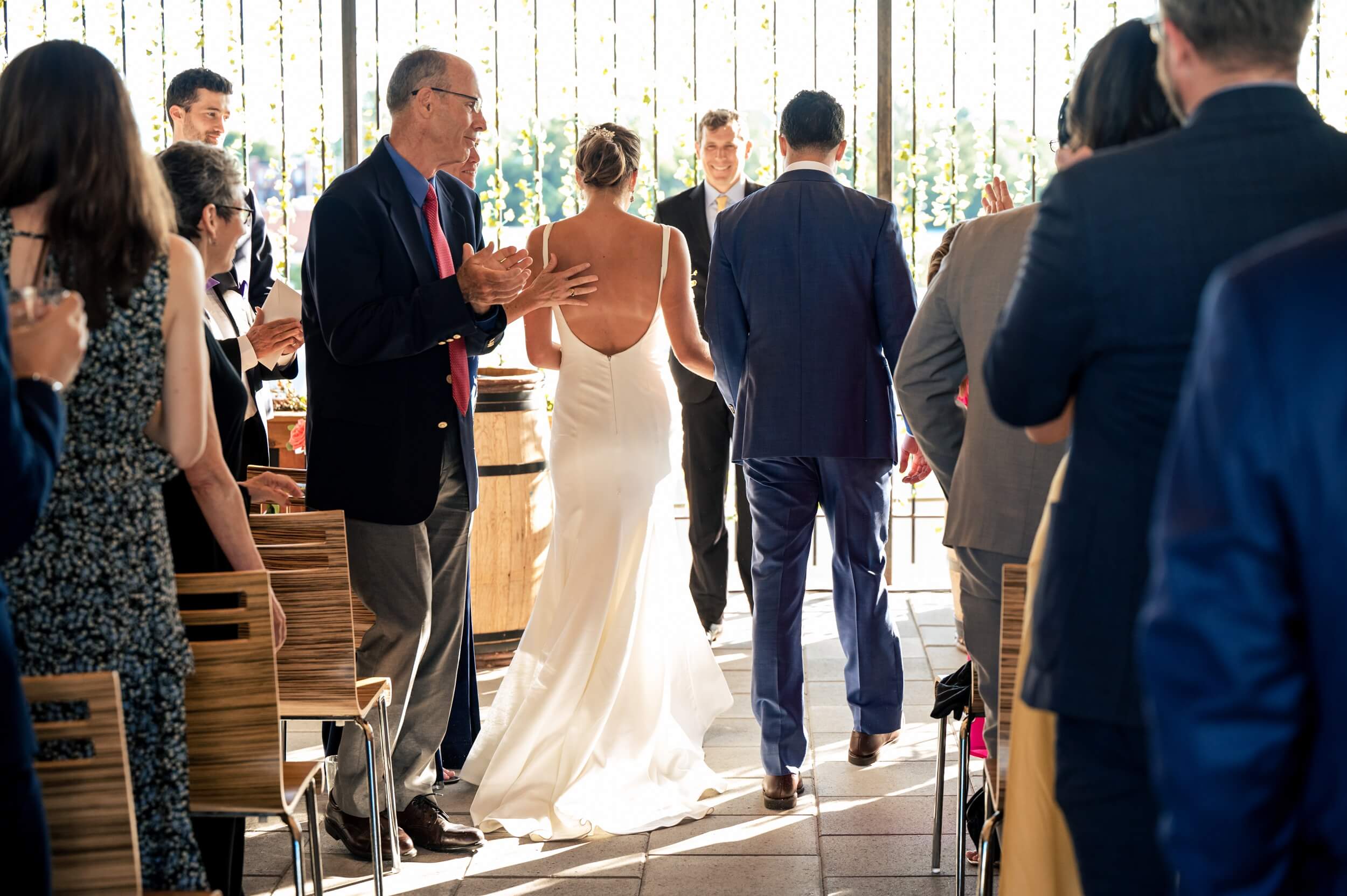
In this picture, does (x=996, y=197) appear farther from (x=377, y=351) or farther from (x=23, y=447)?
(x=23, y=447)

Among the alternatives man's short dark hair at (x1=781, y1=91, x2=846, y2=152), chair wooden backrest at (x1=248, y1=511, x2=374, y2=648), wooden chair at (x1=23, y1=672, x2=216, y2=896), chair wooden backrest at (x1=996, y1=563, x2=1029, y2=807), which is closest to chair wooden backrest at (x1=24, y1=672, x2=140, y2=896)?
wooden chair at (x1=23, y1=672, x2=216, y2=896)

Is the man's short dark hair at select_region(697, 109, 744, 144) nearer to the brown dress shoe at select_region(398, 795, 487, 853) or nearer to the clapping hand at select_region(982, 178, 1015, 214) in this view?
the clapping hand at select_region(982, 178, 1015, 214)

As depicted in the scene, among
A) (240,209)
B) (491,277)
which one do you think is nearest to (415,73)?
(491,277)

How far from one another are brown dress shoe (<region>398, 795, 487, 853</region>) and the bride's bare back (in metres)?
1.36

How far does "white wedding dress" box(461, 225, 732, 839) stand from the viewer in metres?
3.79

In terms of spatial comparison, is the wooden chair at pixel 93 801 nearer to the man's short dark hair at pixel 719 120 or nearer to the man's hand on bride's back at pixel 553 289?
the man's hand on bride's back at pixel 553 289

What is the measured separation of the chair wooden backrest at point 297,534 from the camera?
266cm

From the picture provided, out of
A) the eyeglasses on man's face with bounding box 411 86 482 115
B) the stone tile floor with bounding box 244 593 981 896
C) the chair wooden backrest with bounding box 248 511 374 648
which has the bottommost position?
the stone tile floor with bounding box 244 593 981 896

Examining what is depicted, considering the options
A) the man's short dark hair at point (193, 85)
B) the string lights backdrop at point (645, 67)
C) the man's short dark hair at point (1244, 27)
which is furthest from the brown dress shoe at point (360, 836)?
the string lights backdrop at point (645, 67)

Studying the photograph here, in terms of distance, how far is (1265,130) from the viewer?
1467mm

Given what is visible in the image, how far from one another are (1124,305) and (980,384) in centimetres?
109

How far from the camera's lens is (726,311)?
3.90 meters

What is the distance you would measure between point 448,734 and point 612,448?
96 cm

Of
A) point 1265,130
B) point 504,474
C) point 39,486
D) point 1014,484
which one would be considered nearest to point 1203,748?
point 1265,130
